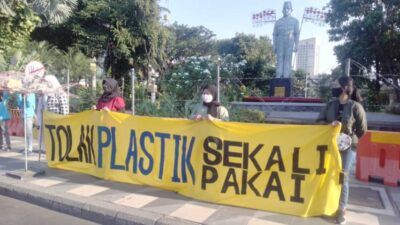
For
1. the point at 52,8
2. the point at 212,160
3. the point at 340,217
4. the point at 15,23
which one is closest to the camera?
the point at 340,217

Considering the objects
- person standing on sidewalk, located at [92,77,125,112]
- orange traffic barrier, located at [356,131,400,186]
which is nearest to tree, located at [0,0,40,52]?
person standing on sidewalk, located at [92,77,125,112]

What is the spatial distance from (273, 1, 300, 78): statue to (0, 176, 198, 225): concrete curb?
1425 cm

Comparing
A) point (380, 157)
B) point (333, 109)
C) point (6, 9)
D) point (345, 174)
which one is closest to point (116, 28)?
point (6, 9)

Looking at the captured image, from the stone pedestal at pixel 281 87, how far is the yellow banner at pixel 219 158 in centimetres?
1229

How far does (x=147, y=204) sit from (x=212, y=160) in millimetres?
997

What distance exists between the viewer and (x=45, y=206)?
5.56 meters

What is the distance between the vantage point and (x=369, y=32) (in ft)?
74.7

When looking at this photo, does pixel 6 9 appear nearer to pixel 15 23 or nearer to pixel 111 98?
pixel 15 23

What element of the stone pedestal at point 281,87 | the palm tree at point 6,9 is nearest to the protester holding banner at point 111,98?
the palm tree at point 6,9

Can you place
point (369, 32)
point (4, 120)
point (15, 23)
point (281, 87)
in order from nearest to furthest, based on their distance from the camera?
point (4, 120)
point (15, 23)
point (281, 87)
point (369, 32)

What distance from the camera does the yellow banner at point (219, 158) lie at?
15.3 ft

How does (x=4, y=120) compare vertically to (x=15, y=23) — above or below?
below

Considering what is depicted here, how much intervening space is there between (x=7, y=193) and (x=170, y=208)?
8.99ft

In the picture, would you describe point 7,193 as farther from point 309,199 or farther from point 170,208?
point 309,199
